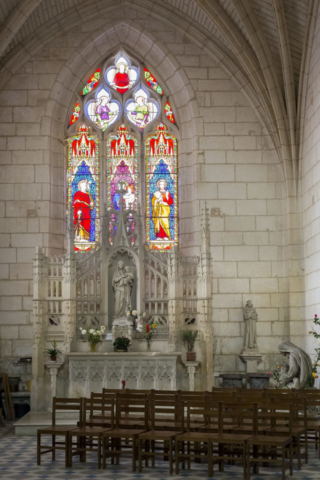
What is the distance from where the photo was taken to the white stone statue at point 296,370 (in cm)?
1427

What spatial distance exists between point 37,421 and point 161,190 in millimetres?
7853

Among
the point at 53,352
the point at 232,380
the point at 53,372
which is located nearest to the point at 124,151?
the point at 53,352

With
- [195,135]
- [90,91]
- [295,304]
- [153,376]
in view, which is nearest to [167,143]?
[195,135]

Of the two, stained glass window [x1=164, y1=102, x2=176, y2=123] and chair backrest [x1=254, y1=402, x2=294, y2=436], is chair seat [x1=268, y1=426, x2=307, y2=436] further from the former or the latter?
stained glass window [x1=164, y1=102, x2=176, y2=123]

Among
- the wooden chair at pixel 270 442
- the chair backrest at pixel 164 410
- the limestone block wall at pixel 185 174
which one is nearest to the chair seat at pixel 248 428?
the wooden chair at pixel 270 442

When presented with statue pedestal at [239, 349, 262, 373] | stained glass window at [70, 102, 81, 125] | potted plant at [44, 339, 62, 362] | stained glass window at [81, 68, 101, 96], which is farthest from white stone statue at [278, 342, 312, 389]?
stained glass window at [81, 68, 101, 96]

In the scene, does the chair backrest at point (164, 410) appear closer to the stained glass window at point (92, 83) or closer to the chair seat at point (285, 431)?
the chair seat at point (285, 431)

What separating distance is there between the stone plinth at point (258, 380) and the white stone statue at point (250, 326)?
4.31 feet

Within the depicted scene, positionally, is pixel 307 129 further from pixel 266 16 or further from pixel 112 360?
pixel 112 360

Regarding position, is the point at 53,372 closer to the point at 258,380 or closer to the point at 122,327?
the point at 122,327

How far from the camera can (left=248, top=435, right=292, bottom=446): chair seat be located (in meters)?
8.82

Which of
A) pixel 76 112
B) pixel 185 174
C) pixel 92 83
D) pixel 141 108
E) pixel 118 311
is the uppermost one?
pixel 92 83

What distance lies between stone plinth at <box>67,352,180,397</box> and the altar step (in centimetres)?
83

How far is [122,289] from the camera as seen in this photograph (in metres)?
17.2
